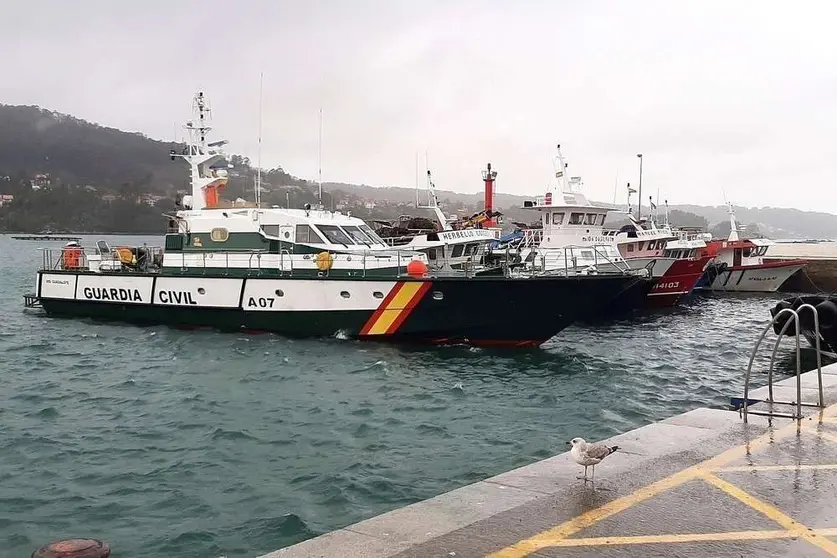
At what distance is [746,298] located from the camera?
36219mm

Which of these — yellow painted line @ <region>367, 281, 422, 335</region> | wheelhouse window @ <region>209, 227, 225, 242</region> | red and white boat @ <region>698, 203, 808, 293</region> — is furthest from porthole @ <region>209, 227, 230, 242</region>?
red and white boat @ <region>698, 203, 808, 293</region>

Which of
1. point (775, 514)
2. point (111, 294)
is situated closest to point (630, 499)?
point (775, 514)

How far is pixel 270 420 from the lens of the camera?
11461 millimetres

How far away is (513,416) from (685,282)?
72.0ft

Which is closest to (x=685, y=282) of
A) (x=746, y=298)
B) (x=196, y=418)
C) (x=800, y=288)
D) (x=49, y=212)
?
(x=746, y=298)

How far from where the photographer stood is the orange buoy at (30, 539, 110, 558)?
4316 mm

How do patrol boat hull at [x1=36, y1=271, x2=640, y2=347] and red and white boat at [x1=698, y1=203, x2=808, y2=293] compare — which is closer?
patrol boat hull at [x1=36, y1=271, x2=640, y2=347]

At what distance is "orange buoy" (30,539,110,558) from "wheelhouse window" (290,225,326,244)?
47.8 feet

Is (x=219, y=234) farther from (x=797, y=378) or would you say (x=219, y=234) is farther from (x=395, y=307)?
(x=797, y=378)

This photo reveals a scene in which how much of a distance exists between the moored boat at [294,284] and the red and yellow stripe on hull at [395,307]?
0.03 metres

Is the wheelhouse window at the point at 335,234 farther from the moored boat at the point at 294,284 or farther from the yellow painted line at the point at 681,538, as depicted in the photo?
the yellow painted line at the point at 681,538

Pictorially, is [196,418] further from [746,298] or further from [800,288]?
[800,288]

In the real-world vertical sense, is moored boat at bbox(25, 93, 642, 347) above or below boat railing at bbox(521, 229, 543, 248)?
below

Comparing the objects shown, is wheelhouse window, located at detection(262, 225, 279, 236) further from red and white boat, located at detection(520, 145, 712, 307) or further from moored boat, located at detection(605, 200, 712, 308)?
moored boat, located at detection(605, 200, 712, 308)
